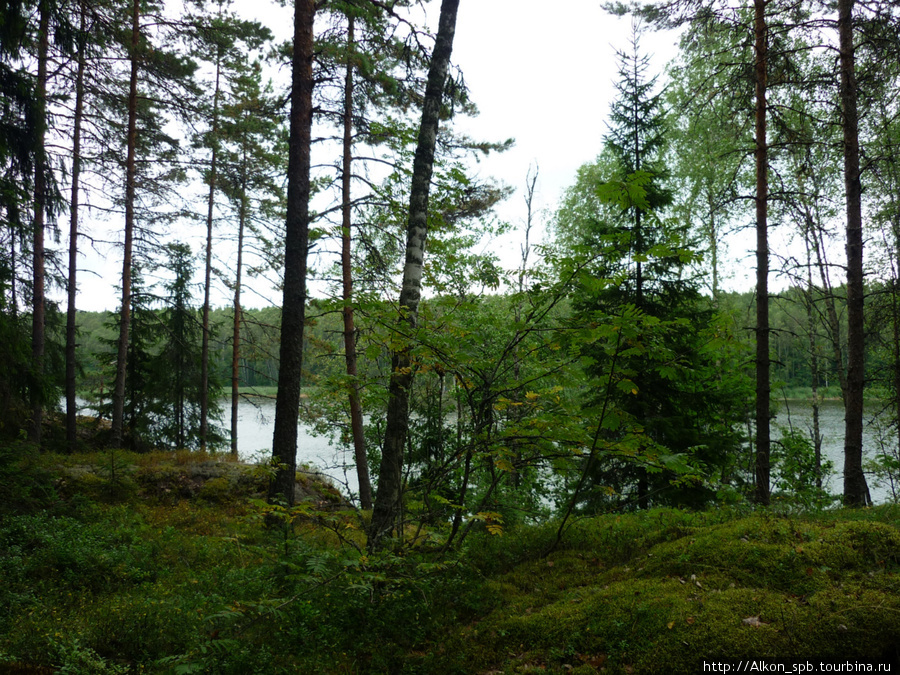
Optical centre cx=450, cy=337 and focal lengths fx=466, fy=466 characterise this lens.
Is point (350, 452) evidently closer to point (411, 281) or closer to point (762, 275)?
point (762, 275)

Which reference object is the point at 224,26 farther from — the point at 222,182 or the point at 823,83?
the point at 823,83

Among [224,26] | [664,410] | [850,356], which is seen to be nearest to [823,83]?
[850,356]

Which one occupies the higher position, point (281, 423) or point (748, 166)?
point (748, 166)

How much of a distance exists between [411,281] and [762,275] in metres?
6.33

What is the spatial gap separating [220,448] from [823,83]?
2045 cm

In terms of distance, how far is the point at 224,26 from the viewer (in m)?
9.70

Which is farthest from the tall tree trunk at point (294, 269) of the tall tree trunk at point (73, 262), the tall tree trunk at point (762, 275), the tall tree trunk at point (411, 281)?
the tall tree trunk at point (762, 275)

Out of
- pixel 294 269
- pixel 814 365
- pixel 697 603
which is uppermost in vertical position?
pixel 294 269

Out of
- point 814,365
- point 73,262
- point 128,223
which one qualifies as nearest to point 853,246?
point 814,365

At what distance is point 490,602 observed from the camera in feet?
12.5

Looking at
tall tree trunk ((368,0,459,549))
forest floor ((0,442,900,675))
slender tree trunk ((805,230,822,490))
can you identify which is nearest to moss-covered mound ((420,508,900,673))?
forest floor ((0,442,900,675))

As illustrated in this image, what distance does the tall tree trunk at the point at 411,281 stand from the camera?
4383 millimetres

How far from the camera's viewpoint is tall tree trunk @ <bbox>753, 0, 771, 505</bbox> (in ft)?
24.8

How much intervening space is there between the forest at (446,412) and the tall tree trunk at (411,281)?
0.11ft
